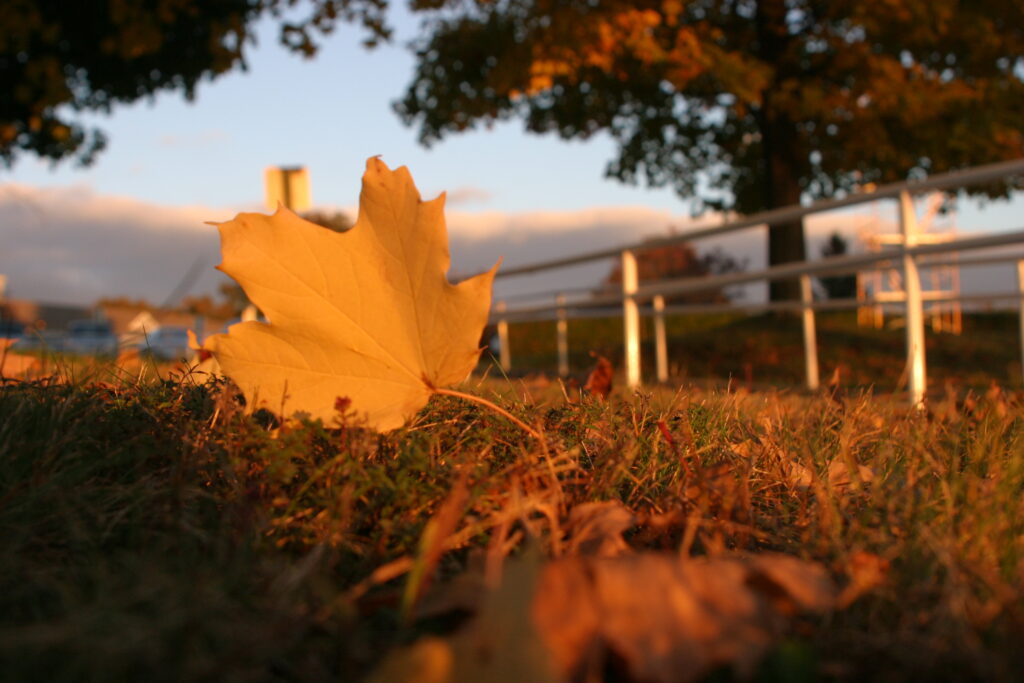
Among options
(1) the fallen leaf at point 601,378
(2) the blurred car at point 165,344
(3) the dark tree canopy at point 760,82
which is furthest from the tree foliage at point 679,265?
(1) the fallen leaf at point 601,378

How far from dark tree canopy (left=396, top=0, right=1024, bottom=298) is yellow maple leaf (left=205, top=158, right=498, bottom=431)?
1035cm

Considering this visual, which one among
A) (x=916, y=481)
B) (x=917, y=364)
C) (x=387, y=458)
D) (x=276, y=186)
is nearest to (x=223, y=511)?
(x=387, y=458)

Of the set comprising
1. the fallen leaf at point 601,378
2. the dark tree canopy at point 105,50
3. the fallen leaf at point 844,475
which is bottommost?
the fallen leaf at point 844,475

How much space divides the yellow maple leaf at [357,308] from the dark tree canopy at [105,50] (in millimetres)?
10233

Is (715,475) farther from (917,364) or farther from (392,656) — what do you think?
(917,364)

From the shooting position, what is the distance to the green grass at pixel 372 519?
850 mm

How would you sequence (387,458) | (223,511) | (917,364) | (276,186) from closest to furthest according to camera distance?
1. (223,511)
2. (387,458)
3. (917,364)
4. (276,186)

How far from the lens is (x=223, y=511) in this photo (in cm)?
125

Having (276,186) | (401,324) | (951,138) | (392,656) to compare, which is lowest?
(392,656)

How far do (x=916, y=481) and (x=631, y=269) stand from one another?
15.9 ft

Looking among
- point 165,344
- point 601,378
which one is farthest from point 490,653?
point 165,344

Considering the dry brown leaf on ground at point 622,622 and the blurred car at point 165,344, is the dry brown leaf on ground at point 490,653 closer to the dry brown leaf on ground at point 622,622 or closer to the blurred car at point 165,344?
the dry brown leaf on ground at point 622,622

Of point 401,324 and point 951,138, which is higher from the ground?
point 951,138

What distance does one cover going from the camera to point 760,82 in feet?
38.0
